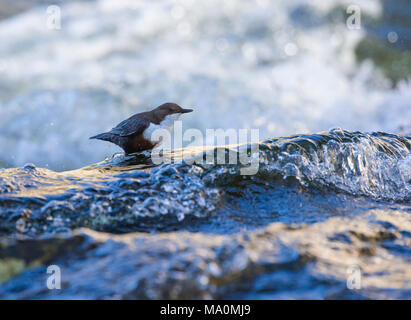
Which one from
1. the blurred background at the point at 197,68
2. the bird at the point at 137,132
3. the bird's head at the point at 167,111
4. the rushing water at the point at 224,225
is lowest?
the rushing water at the point at 224,225

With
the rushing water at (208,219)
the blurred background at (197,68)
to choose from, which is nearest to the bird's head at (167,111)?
the rushing water at (208,219)

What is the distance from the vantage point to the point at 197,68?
10148 mm

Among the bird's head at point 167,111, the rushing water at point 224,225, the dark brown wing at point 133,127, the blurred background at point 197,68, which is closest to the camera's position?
the rushing water at point 224,225

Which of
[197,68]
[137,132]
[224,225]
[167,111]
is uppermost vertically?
[197,68]

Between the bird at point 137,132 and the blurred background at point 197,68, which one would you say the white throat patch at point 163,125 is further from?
the blurred background at point 197,68

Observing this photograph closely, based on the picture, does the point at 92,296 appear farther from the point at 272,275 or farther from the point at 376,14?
the point at 376,14

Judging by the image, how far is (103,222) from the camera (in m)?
2.70

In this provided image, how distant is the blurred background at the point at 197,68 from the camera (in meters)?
8.64

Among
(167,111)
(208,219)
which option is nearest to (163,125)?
(167,111)

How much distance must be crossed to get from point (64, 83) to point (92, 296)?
8.12 m

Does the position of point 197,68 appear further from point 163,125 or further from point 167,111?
point 163,125

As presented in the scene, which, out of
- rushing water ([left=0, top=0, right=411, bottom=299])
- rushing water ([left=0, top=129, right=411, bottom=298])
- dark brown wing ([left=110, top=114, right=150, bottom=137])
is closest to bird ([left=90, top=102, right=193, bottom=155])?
dark brown wing ([left=110, top=114, right=150, bottom=137])
